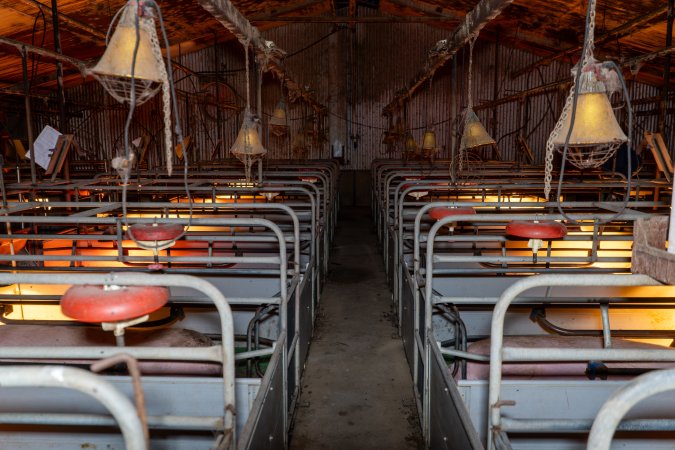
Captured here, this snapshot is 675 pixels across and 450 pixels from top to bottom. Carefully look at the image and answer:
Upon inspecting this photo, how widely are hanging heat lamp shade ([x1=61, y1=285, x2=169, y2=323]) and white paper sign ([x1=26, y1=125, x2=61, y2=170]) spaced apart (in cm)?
406

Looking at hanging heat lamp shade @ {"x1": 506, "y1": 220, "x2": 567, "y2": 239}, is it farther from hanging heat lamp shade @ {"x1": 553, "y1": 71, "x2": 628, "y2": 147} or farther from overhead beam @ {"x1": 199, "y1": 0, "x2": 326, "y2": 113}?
overhead beam @ {"x1": 199, "y1": 0, "x2": 326, "y2": 113}

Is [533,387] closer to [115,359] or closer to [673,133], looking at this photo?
[115,359]

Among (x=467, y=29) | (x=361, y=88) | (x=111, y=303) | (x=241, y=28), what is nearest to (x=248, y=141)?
(x=241, y=28)

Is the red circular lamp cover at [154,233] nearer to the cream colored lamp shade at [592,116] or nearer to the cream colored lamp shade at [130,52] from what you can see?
the cream colored lamp shade at [130,52]

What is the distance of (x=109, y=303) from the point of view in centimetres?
157

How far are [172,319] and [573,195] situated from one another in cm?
772

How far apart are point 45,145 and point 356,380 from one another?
395cm

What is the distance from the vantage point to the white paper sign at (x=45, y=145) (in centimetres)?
502

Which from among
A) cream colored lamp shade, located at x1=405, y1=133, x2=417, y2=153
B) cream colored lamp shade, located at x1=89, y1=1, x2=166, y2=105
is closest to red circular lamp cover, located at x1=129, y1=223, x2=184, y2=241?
cream colored lamp shade, located at x1=89, y1=1, x2=166, y2=105

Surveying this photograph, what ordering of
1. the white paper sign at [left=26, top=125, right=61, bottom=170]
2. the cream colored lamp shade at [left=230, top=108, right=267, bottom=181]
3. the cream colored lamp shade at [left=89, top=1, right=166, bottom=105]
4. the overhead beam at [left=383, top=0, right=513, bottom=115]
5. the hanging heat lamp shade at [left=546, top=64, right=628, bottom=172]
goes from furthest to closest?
the white paper sign at [left=26, top=125, right=61, bottom=170] → the cream colored lamp shade at [left=230, top=108, right=267, bottom=181] → the overhead beam at [left=383, top=0, right=513, bottom=115] → the hanging heat lamp shade at [left=546, top=64, right=628, bottom=172] → the cream colored lamp shade at [left=89, top=1, right=166, bottom=105]

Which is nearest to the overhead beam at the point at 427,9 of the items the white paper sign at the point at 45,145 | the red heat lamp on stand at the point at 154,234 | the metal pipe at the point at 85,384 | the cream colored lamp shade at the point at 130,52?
the white paper sign at the point at 45,145

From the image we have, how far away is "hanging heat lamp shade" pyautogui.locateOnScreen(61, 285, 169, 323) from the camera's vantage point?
1.56 meters

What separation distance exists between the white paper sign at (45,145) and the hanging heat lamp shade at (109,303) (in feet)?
13.3

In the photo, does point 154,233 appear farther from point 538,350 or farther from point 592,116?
point 592,116
